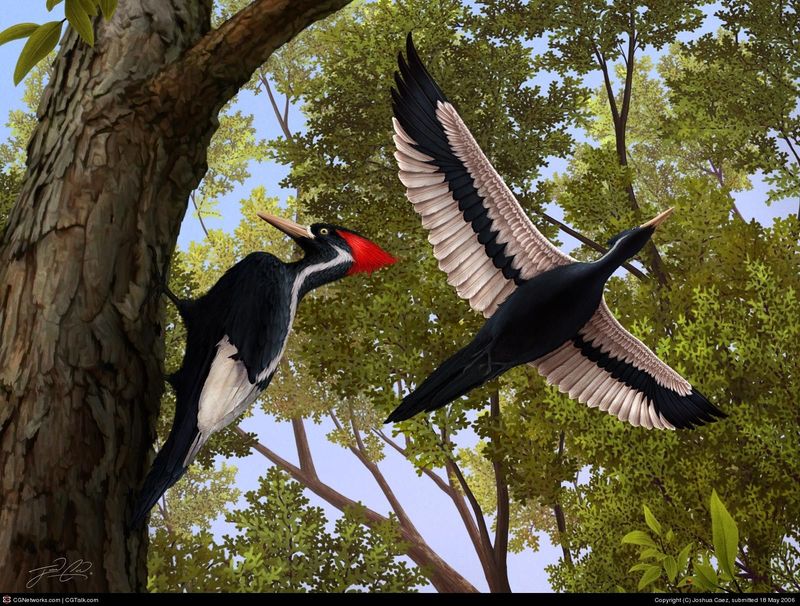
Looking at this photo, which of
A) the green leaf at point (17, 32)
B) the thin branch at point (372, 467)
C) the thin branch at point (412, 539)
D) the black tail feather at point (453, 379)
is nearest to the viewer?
the green leaf at point (17, 32)

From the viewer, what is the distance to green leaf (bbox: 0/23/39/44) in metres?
1.43

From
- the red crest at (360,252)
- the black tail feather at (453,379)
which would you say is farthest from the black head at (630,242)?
the red crest at (360,252)

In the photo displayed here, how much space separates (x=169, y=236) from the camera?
282 cm

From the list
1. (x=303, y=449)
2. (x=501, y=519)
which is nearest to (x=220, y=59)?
(x=501, y=519)

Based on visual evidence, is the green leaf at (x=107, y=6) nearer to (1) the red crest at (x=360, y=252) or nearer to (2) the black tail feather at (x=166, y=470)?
(2) the black tail feather at (x=166, y=470)

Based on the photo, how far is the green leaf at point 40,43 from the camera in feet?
4.71

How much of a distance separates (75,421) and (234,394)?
49 centimetres

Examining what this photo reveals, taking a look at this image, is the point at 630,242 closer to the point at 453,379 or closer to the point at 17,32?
the point at 453,379

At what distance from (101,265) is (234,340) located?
50cm

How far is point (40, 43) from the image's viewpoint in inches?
57.1
